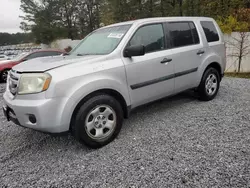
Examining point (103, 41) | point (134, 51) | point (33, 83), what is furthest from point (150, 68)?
point (33, 83)

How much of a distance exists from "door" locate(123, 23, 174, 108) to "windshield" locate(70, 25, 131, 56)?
0.23 metres

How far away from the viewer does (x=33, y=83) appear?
2.39 metres

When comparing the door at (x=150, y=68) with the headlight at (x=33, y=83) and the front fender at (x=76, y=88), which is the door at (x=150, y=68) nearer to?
the front fender at (x=76, y=88)

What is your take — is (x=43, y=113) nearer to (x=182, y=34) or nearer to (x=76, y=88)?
(x=76, y=88)

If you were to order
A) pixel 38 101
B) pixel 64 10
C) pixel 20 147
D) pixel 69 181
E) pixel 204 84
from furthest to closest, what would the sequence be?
1. pixel 64 10
2. pixel 204 84
3. pixel 20 147
4. pixel 38 101
5. pixel 69 181

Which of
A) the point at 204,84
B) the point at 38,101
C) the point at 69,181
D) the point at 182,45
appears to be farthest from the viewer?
the point at 204,84

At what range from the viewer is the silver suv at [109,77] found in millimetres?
2367

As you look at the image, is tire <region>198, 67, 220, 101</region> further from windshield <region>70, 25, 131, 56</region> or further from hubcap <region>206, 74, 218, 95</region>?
windshield <region>70, 25, 131, 56</region>

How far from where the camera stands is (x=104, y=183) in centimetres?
209

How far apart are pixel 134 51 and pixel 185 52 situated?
1289mm

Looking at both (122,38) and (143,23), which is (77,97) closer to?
(122,38)

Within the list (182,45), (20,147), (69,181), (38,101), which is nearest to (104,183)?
(69,181)

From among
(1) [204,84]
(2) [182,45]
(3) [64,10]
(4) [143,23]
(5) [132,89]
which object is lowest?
(1) [204,84]

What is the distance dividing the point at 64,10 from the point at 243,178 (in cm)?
3113
